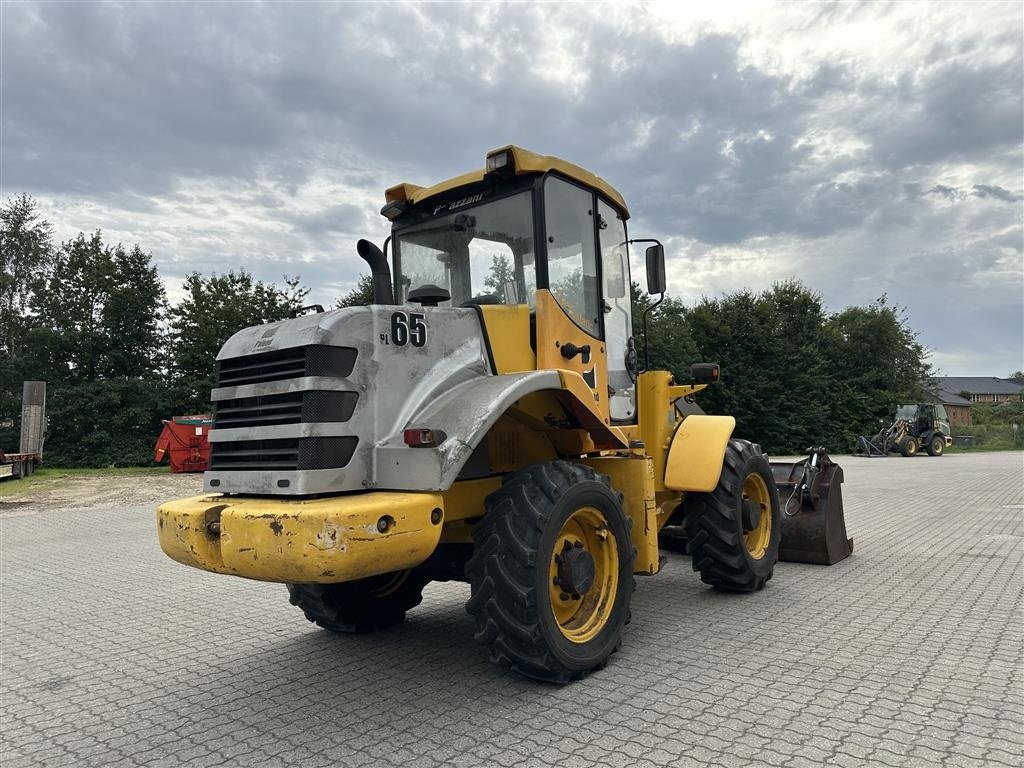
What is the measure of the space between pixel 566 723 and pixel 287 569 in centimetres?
140

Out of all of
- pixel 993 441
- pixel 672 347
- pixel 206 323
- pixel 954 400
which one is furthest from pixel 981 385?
pixel 206 323

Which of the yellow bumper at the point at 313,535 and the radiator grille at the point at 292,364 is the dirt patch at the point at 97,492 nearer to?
the radiator grille at the point at 292,364

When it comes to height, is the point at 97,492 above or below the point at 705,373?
below

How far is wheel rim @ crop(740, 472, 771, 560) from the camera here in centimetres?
582

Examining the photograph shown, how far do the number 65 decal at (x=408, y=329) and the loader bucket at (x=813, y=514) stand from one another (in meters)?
4.23

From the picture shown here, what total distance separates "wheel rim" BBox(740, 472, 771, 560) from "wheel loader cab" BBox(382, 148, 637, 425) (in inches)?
55.8

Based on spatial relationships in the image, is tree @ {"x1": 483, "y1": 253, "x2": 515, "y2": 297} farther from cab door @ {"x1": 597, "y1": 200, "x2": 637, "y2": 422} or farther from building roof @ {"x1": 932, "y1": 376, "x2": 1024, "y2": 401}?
building roof @ {"x1": 932, "y1": 376, "x2": 1024, "y2": 401}

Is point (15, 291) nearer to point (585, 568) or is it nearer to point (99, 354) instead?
point (99, 354)

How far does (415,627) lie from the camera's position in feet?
16.2

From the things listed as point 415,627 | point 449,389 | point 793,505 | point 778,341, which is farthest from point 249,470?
point 778,341

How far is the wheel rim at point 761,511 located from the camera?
5.82 metres

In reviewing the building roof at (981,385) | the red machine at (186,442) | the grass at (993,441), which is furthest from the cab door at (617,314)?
the building roof at (981,385)

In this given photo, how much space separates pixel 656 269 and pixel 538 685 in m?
2.73

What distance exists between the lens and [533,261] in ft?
13.9
